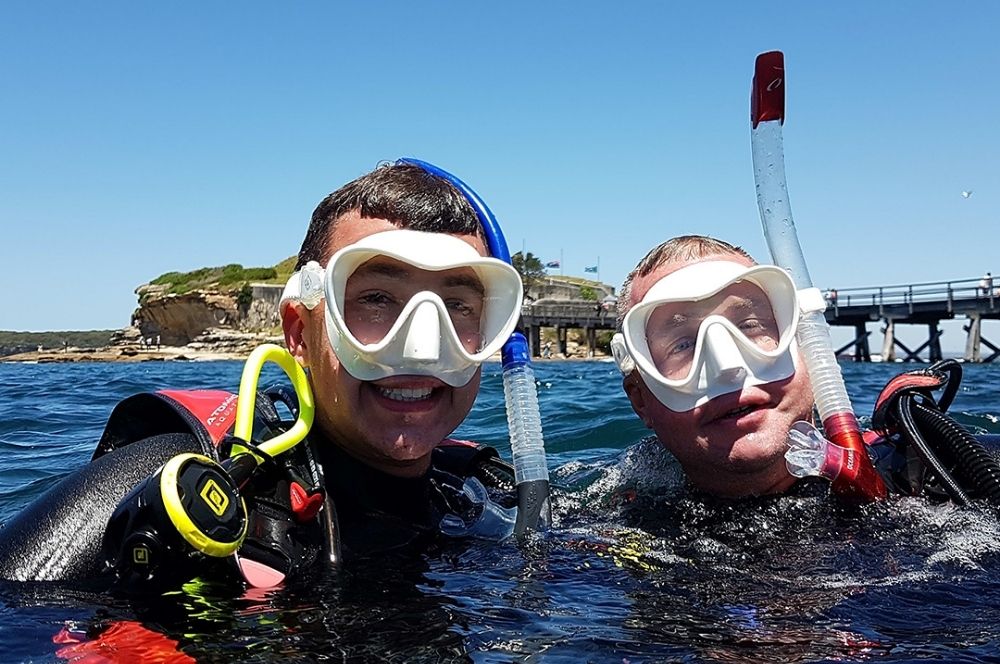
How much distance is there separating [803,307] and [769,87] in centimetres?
83

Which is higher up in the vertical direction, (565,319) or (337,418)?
(565,319)

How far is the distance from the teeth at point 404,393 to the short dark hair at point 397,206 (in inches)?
16.0

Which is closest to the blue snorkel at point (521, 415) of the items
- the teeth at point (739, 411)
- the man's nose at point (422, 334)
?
the man's nose at point (422, 334)

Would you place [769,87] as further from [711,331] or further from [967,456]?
[967,456]

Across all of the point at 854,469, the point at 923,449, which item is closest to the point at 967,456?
the point at 923,449

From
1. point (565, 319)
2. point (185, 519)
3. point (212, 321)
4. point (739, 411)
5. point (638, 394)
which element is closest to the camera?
point (185, 519)

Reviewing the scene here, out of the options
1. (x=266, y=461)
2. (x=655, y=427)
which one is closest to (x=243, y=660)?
(x=266, y=461)

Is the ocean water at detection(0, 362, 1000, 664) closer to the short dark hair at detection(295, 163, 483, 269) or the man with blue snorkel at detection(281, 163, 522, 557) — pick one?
the man with blue snorkel at detection(281, 163, 522, 557)

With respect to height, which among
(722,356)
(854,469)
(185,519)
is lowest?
(854,469)

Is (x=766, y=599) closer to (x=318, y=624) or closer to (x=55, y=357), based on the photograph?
(x=318, y=624)

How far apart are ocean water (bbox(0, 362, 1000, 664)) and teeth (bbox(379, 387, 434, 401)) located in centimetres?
44

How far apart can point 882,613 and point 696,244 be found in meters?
1.27

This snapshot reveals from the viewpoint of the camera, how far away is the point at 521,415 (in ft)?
8.44

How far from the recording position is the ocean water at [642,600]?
1.61 m
